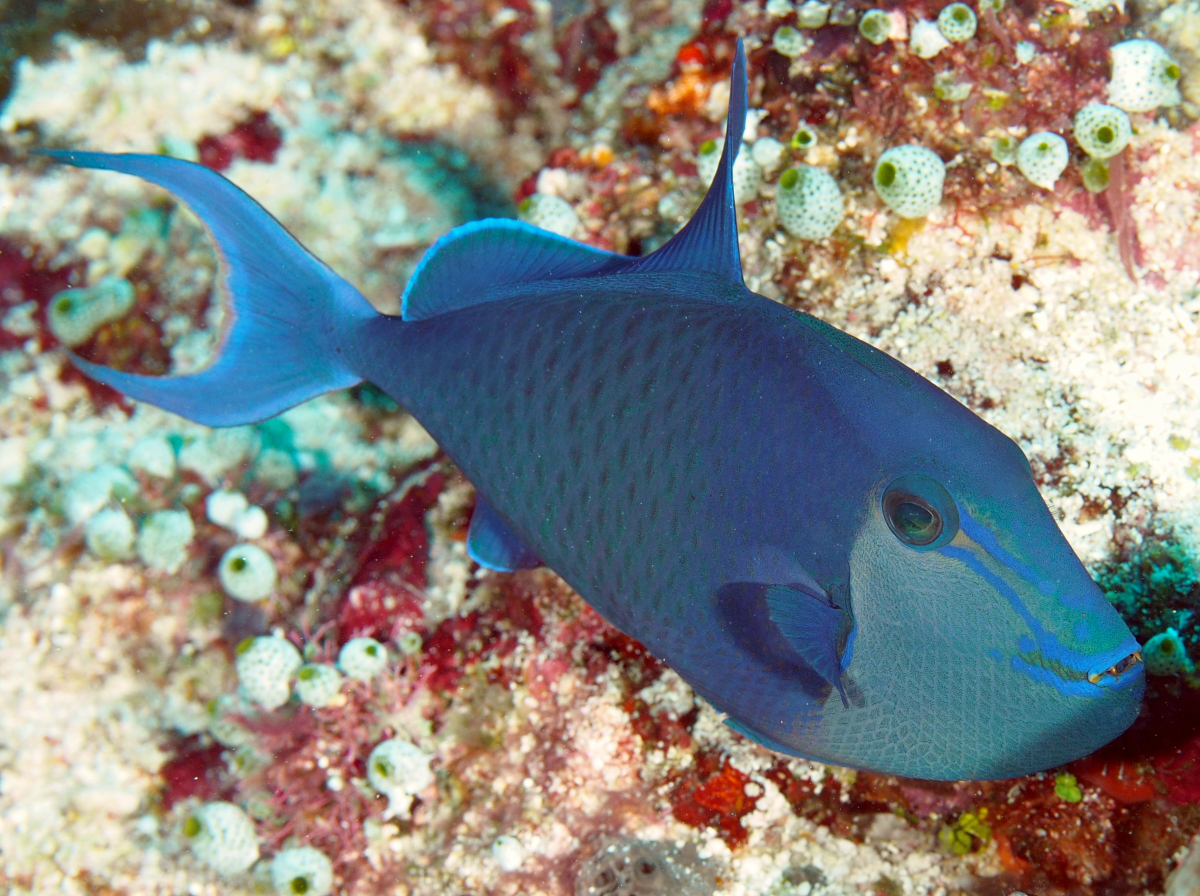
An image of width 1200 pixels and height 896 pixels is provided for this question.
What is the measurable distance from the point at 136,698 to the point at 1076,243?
4073mm

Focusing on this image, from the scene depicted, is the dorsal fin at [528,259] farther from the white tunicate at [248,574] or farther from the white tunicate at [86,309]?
the white tunicate at [86,309]

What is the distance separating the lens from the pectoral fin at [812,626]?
4.75ft

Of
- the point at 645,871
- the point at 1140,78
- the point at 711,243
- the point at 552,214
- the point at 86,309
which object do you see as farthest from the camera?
the point at 86,309

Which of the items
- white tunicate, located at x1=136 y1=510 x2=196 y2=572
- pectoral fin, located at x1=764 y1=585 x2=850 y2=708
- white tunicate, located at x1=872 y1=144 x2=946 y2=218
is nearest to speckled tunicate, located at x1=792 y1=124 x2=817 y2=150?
white tunicate, located at x1=872 y1=144 x2=946 y2=218

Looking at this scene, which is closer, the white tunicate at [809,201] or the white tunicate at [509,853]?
the white tunicate at [509,853]

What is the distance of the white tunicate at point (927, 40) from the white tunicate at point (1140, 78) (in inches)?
22.1

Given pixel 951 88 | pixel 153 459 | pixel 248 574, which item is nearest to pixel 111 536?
pixel 153 459

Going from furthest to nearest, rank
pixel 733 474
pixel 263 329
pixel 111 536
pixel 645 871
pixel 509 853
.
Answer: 1. pixel 111 536
2. pixel 509 853
3. pixel 645 871
4. pixel 263 329
5. pixel 733 474

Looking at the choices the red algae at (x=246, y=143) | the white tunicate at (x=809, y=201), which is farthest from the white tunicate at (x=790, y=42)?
the red algae at (x=246, y=143)

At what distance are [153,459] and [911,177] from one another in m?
3.34

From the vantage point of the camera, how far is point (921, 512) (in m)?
1.40

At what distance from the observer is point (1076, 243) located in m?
2.52

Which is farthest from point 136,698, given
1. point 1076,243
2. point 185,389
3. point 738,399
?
point 1076,243

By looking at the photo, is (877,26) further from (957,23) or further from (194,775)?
(194,775)
